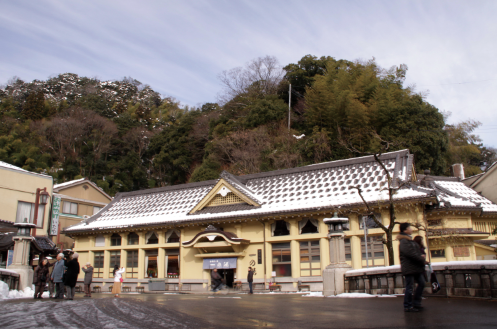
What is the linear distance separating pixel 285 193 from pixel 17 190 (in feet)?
70.2

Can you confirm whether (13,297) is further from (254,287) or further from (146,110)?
(146,110)

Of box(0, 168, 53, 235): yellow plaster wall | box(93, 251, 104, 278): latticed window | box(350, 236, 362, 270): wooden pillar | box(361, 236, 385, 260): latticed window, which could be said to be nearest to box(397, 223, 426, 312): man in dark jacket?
box(361, 236, 385, 260): latticed window

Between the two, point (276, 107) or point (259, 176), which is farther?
point (276, 107)

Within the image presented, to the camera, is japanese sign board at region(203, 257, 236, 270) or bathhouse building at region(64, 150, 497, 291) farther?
japanese sign board at region(203, 257, 236, 270)

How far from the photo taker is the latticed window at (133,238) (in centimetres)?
2731

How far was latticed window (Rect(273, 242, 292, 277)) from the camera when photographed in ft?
73.2

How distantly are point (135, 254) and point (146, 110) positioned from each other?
156ft

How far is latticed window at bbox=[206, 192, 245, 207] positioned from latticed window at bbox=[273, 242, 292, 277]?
152 inches

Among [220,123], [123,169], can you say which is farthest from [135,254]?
[123,169]

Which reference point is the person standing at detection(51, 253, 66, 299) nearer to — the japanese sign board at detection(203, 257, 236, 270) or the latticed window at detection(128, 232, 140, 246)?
the japanese sign board at detection(203, 257, 236, 270)

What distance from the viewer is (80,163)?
163 feet

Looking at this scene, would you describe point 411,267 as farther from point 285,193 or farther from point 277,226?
point 285,193

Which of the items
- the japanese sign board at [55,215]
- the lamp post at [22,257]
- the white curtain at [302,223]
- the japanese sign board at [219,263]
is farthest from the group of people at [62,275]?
the japanese sign board at [55,215]

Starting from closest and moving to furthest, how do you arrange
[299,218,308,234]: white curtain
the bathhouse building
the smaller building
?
the bathhouse building → [299,218,308,234]: white curtain → the smaller building
